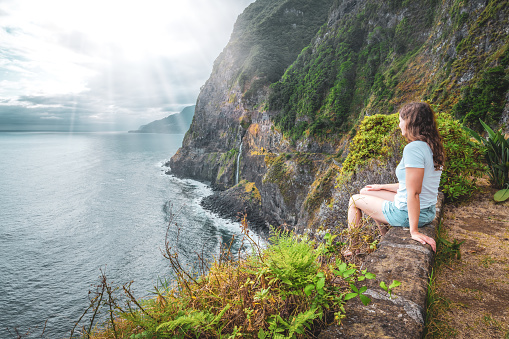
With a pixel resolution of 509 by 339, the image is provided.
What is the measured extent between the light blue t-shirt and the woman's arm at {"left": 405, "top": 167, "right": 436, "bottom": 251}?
0.09m

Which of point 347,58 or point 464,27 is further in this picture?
point 347,58

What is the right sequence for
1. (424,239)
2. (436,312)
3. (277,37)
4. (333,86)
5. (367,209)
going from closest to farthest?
(436,312) → (424,239) → (367,209) → (333,86) → (277,37)

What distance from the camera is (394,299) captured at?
7.18 ft

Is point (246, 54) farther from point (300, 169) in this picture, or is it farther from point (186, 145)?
point (300, 169)

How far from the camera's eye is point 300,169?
34312mm

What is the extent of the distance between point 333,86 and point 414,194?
40307 millimetres

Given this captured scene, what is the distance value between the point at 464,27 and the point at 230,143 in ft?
176

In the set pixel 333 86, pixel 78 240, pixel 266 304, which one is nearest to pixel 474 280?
pixel 266 304

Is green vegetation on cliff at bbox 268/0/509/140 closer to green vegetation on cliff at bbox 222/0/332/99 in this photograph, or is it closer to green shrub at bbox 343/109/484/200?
green shrub at bbox 343/109/484/200

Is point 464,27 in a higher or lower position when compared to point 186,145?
higher

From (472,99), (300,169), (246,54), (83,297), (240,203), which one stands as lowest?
(83,297)

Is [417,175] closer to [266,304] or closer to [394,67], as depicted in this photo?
[266,304]

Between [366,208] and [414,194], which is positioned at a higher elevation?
[414,194]

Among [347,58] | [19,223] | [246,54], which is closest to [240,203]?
[347,58]
